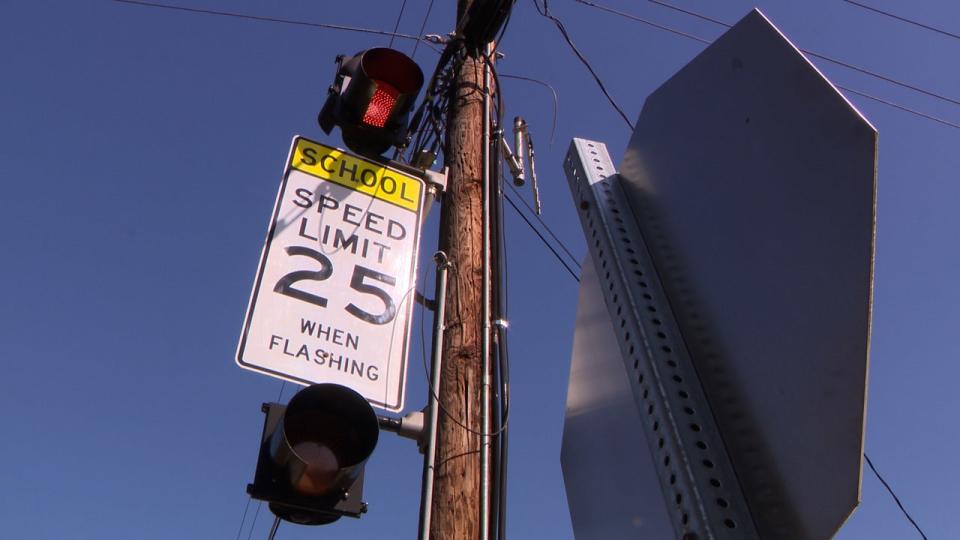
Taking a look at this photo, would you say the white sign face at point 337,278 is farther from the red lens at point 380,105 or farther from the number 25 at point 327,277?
the red lens at point 380,105

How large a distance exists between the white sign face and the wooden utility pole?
225 millimetres

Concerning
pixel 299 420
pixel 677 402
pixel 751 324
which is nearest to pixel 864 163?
pixel 751 324

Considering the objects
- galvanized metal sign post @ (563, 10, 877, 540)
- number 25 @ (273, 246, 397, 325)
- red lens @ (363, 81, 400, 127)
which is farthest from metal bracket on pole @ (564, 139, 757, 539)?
red lens @ (363, 81, 400, 127)

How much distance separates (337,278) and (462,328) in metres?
0.60

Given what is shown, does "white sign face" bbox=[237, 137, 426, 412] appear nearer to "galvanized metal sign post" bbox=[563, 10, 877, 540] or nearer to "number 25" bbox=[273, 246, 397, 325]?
"number 25" bbox=[273, 246, 397, 325]

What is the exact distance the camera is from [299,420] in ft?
7.87

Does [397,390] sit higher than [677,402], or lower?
higher

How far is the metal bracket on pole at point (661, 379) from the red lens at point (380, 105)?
159 cm

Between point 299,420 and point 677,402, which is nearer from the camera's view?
point 677,402

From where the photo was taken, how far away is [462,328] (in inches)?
129

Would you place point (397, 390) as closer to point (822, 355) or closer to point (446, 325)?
point (446, 325)

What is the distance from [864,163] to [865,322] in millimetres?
269

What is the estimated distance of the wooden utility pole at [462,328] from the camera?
9.08 ft

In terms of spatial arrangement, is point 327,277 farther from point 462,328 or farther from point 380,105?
point 380,105
